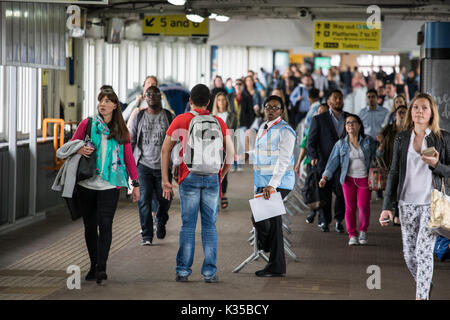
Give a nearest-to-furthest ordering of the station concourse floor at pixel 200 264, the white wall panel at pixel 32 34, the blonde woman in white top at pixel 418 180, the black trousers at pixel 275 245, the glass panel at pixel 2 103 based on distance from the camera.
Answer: the blonde woman in white top at pixel 418 180 → the station concourse floor at pixel 200 264 → the black trousers at pixel 275 245 → the white wall panel at pixel 32 34 → the glass panel at pixel 2 103

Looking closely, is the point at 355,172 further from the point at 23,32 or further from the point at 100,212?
the point at 23,32

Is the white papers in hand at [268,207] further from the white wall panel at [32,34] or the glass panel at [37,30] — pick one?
the glass panel at [37,30]

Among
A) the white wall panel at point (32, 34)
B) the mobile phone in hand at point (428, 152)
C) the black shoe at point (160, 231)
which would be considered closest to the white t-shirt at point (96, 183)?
the black shoe at point (160, 231)

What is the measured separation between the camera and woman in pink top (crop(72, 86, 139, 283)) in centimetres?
809

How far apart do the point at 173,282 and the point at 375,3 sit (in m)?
7.52

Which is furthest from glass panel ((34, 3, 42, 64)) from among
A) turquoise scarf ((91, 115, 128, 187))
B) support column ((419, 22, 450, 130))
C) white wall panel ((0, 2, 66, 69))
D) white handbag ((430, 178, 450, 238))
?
white handbag ((430, 178, 450, 238))

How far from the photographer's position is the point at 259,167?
8.64m

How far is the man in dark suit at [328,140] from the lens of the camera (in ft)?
38.5

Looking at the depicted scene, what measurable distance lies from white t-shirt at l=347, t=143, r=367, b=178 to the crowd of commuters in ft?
0.04

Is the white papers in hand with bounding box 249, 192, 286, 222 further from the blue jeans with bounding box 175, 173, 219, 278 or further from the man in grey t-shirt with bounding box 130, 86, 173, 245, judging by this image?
the man in grey t-shirt with bounding box 130, 86, 173, 245

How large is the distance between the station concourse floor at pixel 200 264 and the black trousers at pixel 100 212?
0.33 m

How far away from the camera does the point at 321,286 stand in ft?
26.8
